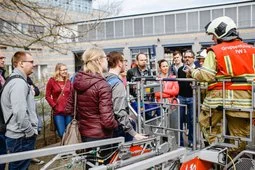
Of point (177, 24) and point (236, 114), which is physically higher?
point (177, 24)

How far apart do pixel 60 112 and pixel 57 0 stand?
139 inches

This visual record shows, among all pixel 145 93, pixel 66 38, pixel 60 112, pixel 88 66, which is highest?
pixel 66 38

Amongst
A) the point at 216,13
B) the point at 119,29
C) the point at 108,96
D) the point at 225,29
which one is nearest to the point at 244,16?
the point at 216,13

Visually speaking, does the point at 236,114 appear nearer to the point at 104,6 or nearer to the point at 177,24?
the point at 104,6

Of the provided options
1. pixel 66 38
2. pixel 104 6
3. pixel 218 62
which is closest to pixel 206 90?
pixel 218 62

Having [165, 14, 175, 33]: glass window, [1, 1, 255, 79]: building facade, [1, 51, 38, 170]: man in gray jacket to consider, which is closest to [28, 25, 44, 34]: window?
[1, 51, 38, 170]: man in gray jacket

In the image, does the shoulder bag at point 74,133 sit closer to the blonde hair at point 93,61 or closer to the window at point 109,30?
the blonde hair at point 93,61

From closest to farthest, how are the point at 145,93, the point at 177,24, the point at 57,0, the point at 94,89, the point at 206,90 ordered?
the point at 94,89
the point at 206,90
the point at 145,93
the point at 57,0
the point at 177,24

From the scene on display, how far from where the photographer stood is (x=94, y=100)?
324cm

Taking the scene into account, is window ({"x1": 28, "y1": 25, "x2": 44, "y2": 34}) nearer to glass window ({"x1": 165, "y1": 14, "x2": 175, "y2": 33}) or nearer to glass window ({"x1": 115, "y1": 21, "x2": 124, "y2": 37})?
glass window ({"x1": 165, "y1": 14, "x2": 175, "y2": 33})

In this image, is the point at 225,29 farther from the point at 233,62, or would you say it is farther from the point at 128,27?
the point at 128,27

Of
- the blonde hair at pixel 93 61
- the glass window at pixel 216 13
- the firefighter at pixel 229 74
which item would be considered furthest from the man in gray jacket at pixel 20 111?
the glass window at pixel 216 13

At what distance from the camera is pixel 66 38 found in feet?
25.6

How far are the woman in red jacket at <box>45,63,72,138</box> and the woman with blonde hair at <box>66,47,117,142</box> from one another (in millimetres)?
2374
